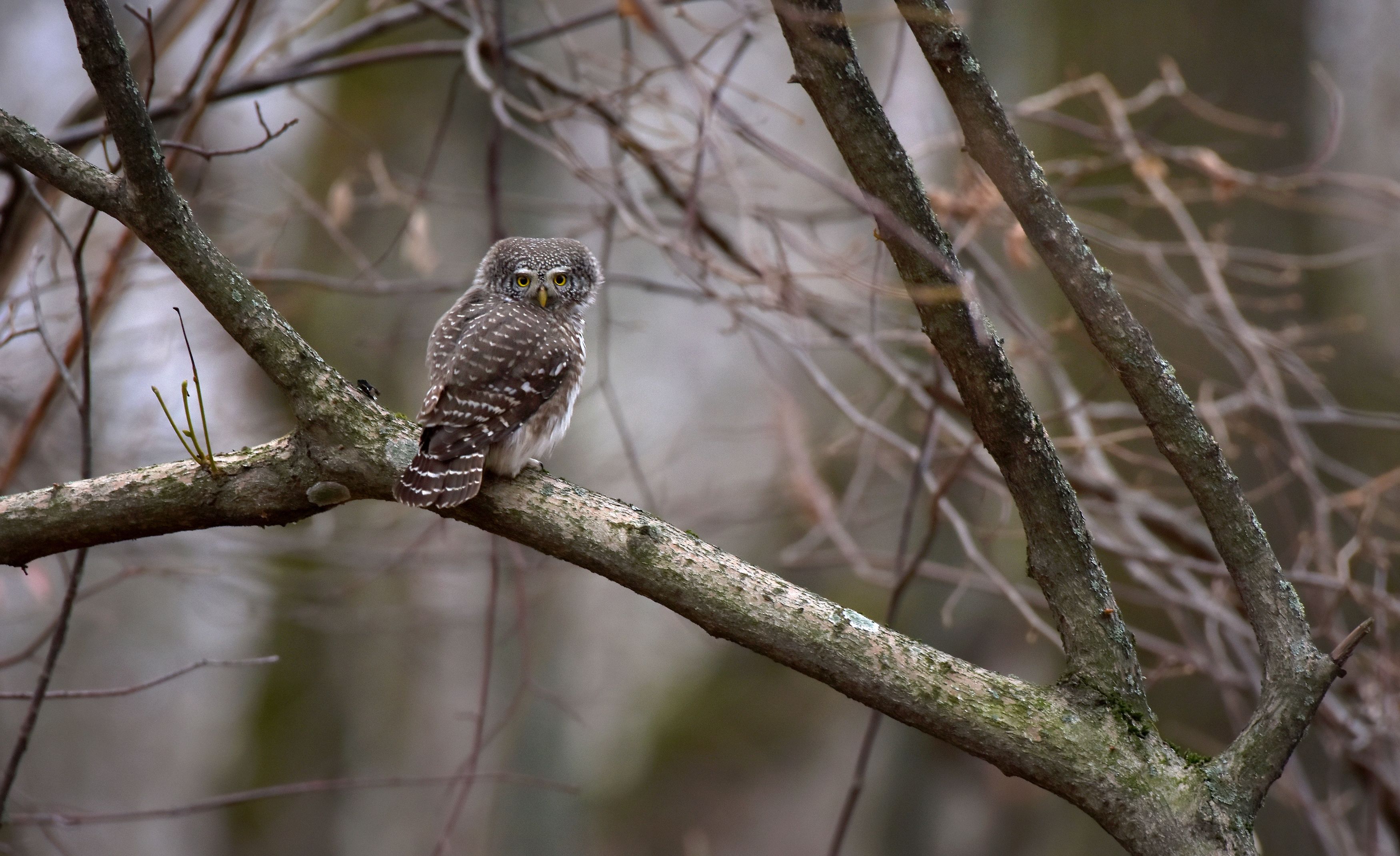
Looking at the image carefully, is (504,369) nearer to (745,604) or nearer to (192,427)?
(192,427)

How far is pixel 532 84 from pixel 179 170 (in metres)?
2.06

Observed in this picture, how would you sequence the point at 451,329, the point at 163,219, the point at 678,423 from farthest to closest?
1. the point at 678,423
2. the point at 451,329
3. the point at 163,219

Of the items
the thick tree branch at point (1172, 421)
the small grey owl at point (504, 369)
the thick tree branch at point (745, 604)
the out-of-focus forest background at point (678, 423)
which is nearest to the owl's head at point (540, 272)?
the small grey owl at point (504, 369)

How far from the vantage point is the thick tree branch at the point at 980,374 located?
2086 millimetres

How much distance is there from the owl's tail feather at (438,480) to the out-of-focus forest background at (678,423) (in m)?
0.93

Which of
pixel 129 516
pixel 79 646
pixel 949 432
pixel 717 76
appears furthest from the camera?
pixel 79 646

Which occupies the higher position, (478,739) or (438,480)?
(438,480)

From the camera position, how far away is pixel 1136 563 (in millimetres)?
4781

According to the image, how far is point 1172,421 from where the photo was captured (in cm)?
233

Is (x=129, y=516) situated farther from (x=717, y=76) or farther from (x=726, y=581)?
(x=717, y=76)

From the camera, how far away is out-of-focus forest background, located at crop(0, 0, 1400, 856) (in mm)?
4277

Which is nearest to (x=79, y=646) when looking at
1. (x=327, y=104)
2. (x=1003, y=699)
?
(x=327, y=104)

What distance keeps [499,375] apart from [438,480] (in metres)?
0.93

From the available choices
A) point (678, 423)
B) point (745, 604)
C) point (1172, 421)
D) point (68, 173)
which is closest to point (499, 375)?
point (68, 173)
